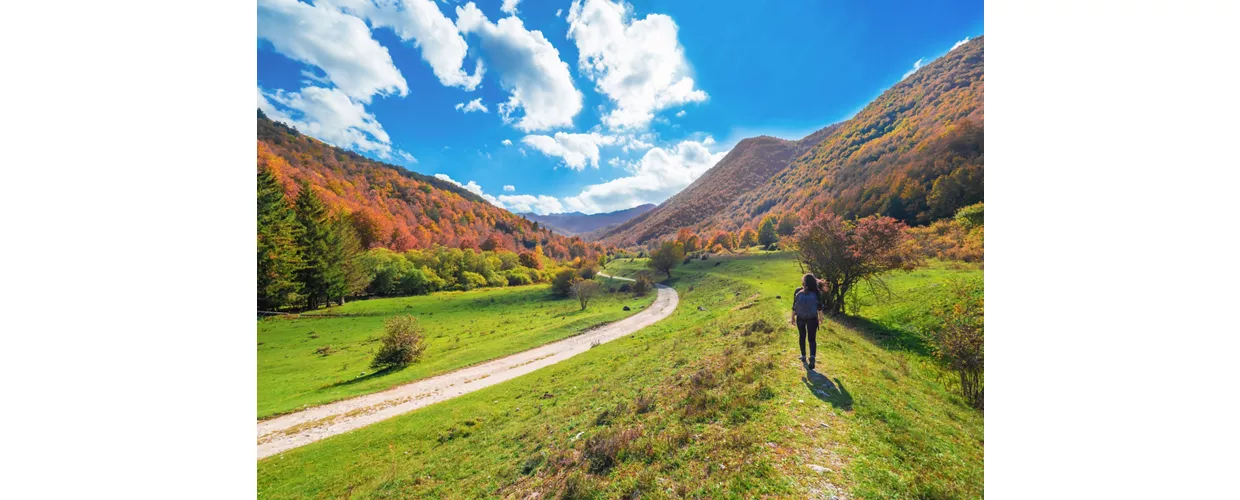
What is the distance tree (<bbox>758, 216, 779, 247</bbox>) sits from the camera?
24.8 m

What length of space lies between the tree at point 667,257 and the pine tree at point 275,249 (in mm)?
28861

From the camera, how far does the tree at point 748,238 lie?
29000 mm

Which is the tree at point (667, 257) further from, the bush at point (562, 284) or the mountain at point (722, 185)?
the bush at point (562, 284)

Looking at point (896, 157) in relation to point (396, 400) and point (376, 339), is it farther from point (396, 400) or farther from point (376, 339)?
point (376, 339)

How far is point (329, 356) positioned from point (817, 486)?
54.0ft

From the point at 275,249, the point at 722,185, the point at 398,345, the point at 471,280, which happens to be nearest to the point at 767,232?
the point at 722,185

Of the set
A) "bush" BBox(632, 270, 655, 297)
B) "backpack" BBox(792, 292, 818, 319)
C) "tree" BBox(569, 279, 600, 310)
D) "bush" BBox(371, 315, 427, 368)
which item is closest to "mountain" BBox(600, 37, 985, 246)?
"backpack" BBox(792, 292, 818, 319)

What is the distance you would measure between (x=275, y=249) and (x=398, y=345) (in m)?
6.47

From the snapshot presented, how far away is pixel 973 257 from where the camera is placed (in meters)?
10.2

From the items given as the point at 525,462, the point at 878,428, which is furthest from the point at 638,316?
the point at 878,428

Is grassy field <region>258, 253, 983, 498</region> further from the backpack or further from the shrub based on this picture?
the backpack

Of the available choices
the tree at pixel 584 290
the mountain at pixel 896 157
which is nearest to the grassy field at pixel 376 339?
the tree at pixel 584 290

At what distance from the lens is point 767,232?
26.2 meters

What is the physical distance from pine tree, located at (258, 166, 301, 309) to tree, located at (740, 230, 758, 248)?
30.1 m
